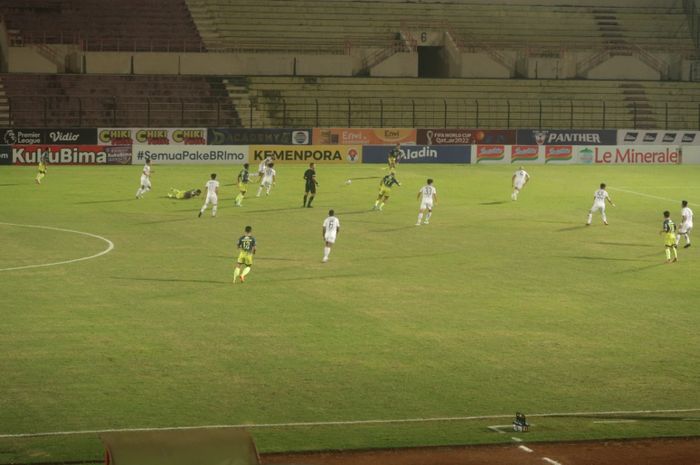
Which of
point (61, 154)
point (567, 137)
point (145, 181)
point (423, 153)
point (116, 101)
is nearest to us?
point (145, 181)

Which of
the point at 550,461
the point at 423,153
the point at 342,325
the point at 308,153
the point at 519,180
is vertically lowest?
the point at 550,461

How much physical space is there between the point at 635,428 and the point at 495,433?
8.30 feet

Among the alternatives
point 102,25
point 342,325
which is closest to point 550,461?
point 342,325

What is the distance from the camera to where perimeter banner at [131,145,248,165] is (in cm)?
6862

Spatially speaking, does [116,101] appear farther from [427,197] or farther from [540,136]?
[427,197]

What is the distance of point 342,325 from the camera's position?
1100 inches

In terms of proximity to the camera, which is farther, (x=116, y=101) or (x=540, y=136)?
(x=540, y=136)

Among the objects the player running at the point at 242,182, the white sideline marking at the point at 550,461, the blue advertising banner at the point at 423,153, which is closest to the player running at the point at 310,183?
the player running at the point at 242,182

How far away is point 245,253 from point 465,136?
1712 inches

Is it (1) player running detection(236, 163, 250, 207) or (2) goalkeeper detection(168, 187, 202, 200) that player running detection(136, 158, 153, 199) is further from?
(1) player running detection(236, 163, 250, 207)

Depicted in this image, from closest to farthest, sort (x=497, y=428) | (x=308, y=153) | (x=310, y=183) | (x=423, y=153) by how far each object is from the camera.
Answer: (x=497, y=428) < (x=310, y=183) < (x=308, y=153) < (x=423, y=153)

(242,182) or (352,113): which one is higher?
(352,113)

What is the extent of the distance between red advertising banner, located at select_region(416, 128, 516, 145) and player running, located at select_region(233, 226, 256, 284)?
136 ft

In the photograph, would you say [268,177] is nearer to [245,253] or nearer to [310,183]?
[310,183]
